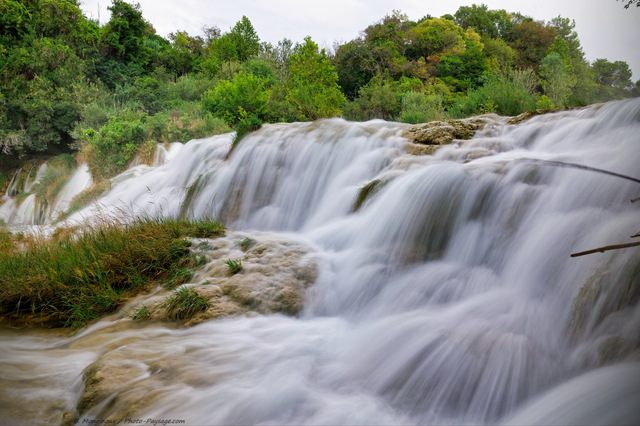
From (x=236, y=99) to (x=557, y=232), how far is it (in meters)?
15.1

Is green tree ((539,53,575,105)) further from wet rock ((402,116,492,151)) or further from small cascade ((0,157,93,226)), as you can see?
small cascade ((0,157,93,226))

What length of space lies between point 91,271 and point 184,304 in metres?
1.36

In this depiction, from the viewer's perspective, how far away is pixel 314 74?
593 inches

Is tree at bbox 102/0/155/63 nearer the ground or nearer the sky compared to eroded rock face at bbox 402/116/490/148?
nearer the sky

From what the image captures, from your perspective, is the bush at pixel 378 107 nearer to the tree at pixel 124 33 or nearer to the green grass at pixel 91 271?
the green grass at pixel 91 271

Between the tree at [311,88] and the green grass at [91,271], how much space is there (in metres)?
10.4

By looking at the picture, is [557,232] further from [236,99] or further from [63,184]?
[63,184]

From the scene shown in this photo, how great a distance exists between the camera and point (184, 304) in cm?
373

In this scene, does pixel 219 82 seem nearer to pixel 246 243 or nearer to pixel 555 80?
pixel 246 243

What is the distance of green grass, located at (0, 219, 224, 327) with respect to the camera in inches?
159

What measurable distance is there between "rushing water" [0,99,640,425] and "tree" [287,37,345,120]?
9.52 meters

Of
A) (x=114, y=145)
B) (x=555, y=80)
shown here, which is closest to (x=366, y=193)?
(x=114, y=145)

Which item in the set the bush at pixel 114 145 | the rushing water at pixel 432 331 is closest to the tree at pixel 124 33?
the bush at pixel 114 145

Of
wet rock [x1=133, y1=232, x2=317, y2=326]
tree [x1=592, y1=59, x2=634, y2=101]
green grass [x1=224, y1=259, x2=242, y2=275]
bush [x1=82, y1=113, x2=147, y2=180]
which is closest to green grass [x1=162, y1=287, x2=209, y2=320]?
wet rock [x1=133, y1=232, x2=317, y2=326]
